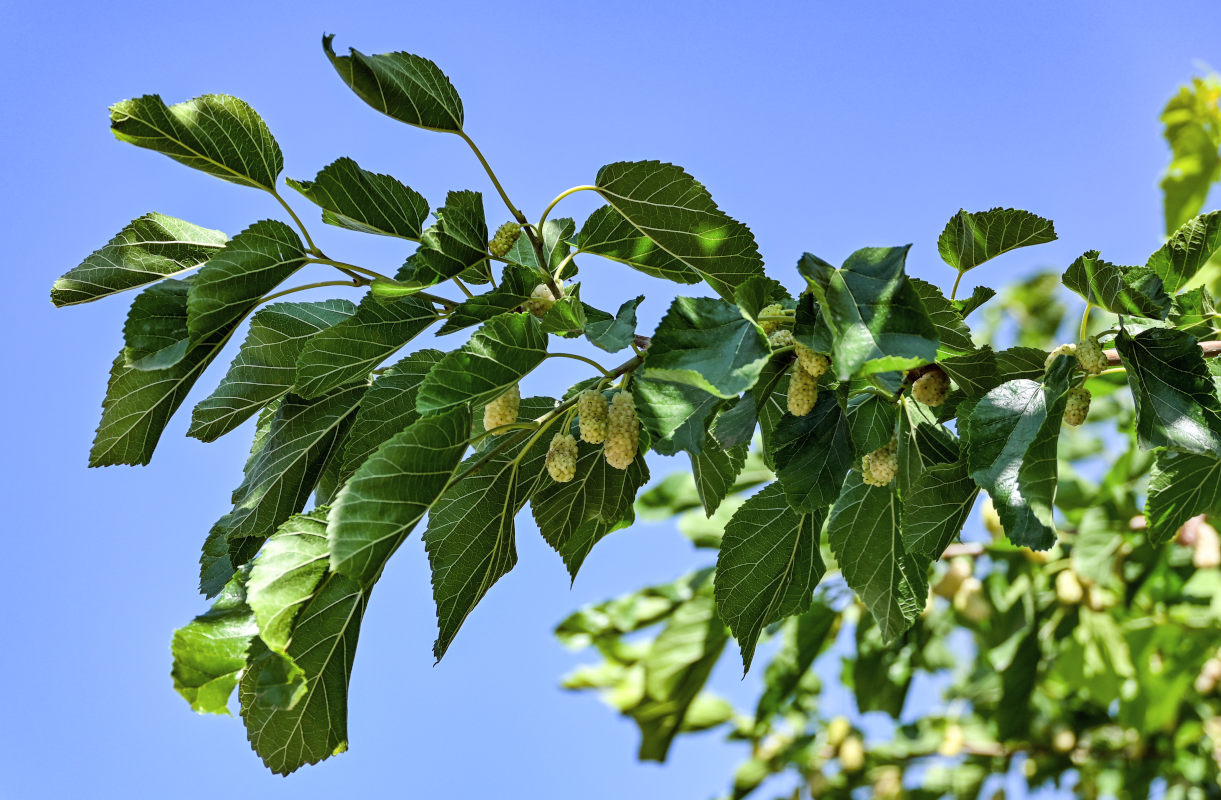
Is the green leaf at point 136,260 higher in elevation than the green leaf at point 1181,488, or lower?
higher

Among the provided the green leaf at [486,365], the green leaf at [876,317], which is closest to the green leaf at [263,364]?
the green leaf at [486,365]

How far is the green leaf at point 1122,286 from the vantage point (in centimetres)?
81

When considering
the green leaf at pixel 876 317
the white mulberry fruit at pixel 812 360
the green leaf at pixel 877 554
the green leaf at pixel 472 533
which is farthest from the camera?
the green leaf at pixel 877 554

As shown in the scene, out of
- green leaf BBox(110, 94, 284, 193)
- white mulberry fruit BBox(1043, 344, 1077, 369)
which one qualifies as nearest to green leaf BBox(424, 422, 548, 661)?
green leaf BBox(110, 94, 284, 193)

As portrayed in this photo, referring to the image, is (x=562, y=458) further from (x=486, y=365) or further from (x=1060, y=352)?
(x=1060, y=352)

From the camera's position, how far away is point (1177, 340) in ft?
2.43

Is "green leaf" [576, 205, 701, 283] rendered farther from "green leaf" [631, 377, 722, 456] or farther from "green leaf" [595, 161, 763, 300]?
"green leaf" [631, 377, 722, 456]

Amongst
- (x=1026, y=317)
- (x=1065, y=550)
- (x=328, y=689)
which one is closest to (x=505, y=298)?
(x=328, y=689)

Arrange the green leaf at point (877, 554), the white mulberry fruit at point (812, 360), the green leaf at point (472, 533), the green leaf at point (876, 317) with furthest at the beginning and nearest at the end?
the green leaf at point (877, 554) → the green leaf at point (472, 533) → the white mulberry fruit at point (812, 360) → the green leaf at point (876, 317)

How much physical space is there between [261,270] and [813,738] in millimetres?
A: 2288

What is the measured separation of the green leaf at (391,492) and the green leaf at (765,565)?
320 mm

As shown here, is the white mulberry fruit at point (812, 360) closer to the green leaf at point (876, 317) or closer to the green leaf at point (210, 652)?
the green leaf at point (876, 317)

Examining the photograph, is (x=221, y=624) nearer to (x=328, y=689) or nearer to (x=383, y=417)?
(x=328, y=689)

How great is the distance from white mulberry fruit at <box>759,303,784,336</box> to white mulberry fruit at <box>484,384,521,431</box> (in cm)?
21
